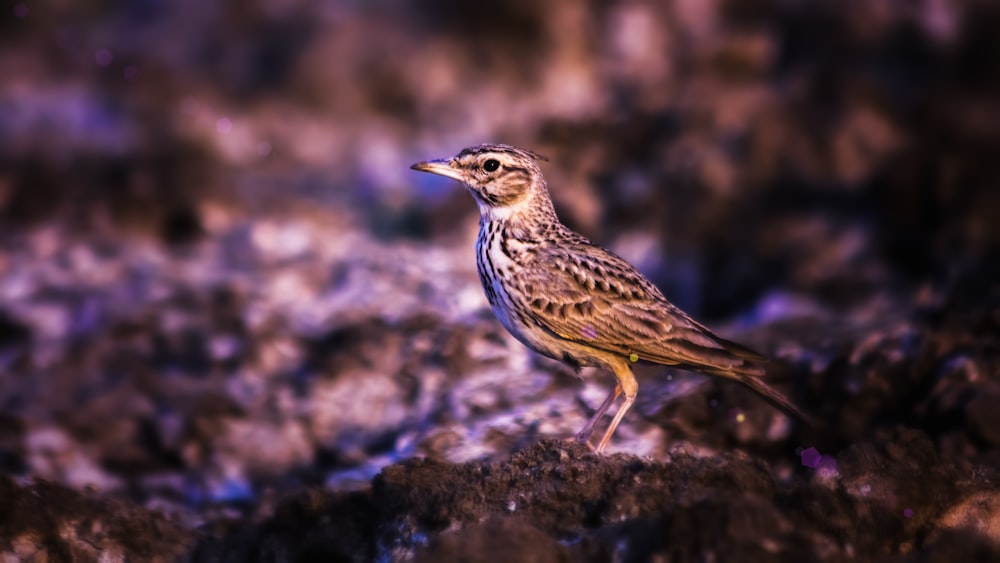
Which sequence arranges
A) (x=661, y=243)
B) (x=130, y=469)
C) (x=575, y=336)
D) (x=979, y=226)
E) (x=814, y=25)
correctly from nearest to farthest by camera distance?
(x=575, y=336) < (x=130, y=469) < (x=979, y=226) < (x=661, y=243) < (x=814, y=25)

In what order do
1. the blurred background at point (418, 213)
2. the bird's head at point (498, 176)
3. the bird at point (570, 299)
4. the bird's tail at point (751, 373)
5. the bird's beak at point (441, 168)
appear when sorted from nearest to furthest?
the bird's tail at point (751, 373), the bird at point (570, 299), the bird's beak at point (441, 168), the bird's head at point (498, 176), the blurred background at point (418, 213)

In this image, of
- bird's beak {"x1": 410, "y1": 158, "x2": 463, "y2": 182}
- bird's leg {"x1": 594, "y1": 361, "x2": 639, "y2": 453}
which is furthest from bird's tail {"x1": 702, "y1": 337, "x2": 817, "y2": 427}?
bird's beak {"x1": 410, "y1": 158, "x2": 463, "y2": 182}

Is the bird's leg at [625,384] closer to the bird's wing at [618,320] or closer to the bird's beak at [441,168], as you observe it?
the bird's wing at [618,320]

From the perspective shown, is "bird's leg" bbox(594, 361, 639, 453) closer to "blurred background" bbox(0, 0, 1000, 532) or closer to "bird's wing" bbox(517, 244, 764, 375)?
"bird's wing" bbox(517, 244, 764, 375)

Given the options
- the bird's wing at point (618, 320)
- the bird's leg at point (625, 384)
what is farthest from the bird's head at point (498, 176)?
the bird's leg at point (625, 384)

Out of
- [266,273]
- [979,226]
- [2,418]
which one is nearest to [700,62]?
[979,226]

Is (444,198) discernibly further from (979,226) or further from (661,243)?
(979,226)
